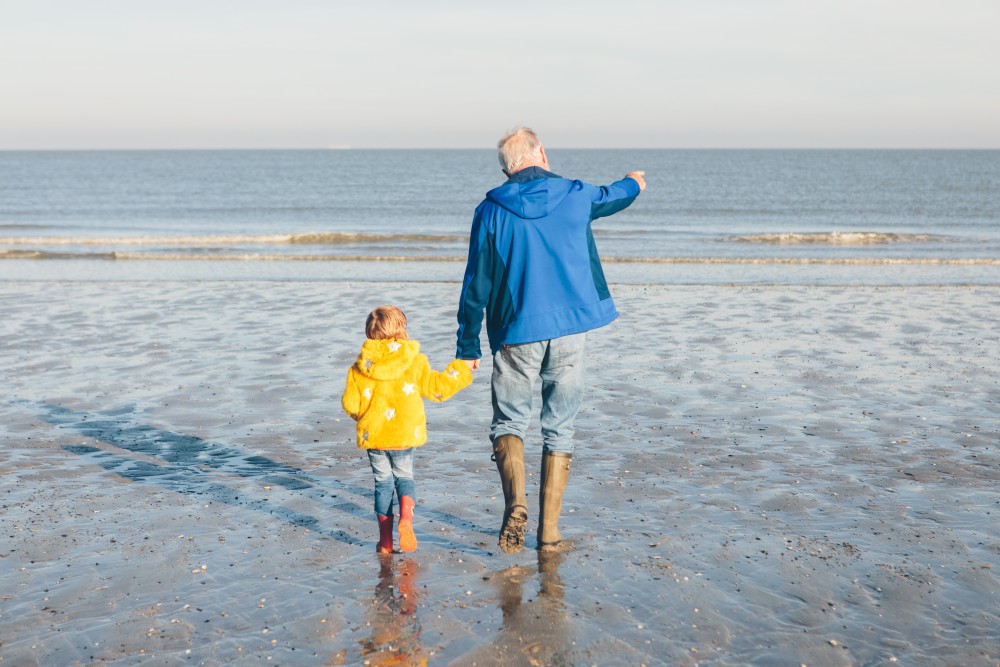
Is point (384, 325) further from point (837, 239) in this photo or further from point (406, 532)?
point (837, 239)

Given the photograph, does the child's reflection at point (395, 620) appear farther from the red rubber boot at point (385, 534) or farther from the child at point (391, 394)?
the child at point (391, 394)

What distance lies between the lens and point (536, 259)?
462cm

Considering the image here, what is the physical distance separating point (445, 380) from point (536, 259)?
30.1 inches

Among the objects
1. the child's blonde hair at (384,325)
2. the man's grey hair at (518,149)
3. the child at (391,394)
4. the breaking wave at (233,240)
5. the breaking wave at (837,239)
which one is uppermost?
the man's grey hair at (518,149)

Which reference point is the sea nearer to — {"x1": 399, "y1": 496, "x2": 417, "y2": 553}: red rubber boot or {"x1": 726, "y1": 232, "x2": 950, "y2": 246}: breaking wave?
{"x1": 726, "y1": 232, "x2": 950, "y2": 246}: breaking wave

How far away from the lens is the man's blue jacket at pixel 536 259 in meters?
4.59

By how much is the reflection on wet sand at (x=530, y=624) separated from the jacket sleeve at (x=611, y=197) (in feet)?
5.79

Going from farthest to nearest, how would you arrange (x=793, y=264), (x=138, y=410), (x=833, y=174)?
1. (x=833, y=174)
2. (x=793, y=264)
3. (x=138, y=410)

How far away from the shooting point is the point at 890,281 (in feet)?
57.9

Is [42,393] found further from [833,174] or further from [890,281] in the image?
[833,174]

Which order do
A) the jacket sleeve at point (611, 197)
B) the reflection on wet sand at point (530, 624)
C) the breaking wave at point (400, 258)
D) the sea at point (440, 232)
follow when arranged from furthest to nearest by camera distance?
the breaking wave at point (400, 258) → the sea at point (440, 232) → the jacket sleeve at point (611, 197) → the reflection on wet sand at point (530, 624)

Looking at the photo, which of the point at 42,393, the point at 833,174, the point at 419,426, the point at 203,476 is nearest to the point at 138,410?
the point at 42,393

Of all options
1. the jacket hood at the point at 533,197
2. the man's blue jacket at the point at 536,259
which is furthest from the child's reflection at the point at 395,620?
the jacket hood at the point at 533,197

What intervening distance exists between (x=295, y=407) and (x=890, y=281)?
13.3 m
